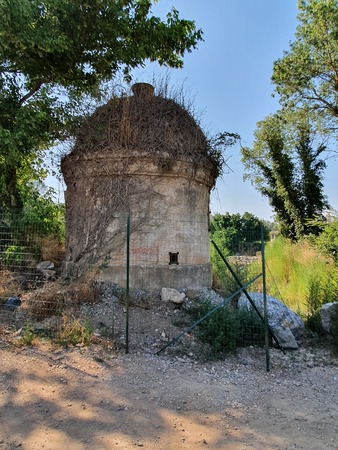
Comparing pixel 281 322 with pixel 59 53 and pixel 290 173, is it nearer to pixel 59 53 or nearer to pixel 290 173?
pixel 59 53

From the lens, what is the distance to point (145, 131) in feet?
26.0

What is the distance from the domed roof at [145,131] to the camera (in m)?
7.79

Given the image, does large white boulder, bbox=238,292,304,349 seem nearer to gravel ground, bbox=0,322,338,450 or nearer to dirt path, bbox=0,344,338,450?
gravel ground, bbox=0,322,338,450

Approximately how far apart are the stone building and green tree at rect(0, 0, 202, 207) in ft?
3.78

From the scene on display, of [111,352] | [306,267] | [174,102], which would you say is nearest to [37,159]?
[174,102]

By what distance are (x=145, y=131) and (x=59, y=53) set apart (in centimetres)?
260

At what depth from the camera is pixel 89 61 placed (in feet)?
28.2

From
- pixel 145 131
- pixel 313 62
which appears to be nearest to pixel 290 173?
pixel 313 62

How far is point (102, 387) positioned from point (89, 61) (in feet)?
25.2

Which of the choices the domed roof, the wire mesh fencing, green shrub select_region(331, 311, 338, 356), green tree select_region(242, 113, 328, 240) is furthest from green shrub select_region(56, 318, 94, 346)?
green tree select_region(242, 113, 328, 240)

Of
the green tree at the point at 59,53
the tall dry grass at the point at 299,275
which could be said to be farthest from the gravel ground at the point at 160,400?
the green tree at the point at 59,53

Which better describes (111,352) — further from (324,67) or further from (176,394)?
(324,67)

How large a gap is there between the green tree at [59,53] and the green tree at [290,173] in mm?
12527

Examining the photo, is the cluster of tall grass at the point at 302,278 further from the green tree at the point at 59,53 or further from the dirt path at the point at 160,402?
the green tree at the point at 59,53
